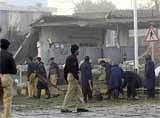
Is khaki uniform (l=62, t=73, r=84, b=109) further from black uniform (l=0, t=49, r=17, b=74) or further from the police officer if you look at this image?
the police officer

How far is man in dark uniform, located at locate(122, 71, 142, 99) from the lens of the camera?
2183 cm

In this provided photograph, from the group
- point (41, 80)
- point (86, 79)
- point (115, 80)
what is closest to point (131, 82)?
point (115, 80)

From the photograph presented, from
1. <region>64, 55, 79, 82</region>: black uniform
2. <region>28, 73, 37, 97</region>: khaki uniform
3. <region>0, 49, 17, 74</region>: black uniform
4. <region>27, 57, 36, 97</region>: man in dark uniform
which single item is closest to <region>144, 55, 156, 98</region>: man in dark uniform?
<region>27, 57, 36, 97</region>: man in dark uniform

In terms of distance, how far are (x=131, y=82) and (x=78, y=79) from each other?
19.5ft

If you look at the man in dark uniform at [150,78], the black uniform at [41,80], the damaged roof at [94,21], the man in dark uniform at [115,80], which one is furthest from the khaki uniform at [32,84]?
the damaged roof at [94,21]

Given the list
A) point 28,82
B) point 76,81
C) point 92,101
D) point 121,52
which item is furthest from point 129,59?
point 76,81

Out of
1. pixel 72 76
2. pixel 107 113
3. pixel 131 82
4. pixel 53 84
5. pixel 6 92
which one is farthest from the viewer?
pixel 53 84

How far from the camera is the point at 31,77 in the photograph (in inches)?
971

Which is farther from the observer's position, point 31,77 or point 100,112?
point 31,77

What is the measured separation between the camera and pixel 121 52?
35.6 meters

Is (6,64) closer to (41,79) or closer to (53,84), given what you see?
(41,79)

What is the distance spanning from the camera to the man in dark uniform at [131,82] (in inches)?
859

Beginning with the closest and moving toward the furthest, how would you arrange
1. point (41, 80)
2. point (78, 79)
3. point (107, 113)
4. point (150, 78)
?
point (107, 113), point (78, 79), point (150, 78), point (41, 80)

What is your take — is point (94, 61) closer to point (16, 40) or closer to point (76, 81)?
point (16, 40)
